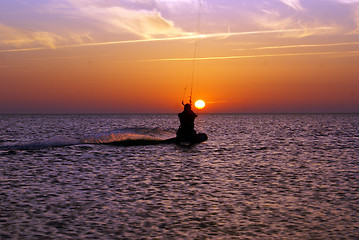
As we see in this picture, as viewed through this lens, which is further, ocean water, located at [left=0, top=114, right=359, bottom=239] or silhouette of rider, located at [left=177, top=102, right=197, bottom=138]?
silhouette of rider, located at [left=177, top=102, right=197, bottom=138]

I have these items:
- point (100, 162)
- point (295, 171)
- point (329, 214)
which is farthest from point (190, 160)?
point (329, 214)

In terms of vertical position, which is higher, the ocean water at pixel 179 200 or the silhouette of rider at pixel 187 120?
the silhouette of rider at pixel 187 120

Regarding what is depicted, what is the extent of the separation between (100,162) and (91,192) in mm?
12030

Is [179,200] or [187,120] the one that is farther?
[187,120]

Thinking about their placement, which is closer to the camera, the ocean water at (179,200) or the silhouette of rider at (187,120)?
the ocean water at (179,200)

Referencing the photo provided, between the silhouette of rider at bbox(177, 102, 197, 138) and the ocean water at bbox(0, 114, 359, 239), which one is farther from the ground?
the silhouette of rider at bbox(177, 102, 197, 138)

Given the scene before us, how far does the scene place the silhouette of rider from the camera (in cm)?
4384

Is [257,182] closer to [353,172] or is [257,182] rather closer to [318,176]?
[318,176]

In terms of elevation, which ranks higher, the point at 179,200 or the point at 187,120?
the point at 187,120

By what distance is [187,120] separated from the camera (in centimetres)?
4472

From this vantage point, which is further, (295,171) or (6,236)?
(295,171)

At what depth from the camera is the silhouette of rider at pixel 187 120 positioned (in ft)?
144

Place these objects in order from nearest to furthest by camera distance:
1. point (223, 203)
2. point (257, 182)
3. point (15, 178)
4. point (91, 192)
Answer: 1. point (223, 203)
2. point (91, 192)
3. point (257, 182)
4. point (15, 178)

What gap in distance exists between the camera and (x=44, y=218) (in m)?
13.9
